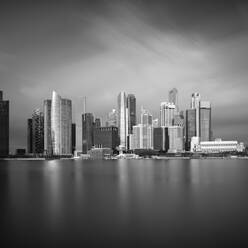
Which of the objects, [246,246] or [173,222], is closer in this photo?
[246,246]

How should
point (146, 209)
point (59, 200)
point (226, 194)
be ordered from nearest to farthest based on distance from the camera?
1. point (146, 209)
2. point (59, 200)
3. point (226, 194)

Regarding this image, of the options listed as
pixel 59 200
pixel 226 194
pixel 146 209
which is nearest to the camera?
pixel 146 209

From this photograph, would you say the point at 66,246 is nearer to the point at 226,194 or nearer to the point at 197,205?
the point at 197,205

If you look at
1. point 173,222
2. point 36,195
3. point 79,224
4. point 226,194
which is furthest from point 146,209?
point 36,195

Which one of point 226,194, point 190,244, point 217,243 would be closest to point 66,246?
point 190,244

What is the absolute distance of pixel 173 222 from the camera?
41.2m

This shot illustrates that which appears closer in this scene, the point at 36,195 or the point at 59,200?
the point at 59,200

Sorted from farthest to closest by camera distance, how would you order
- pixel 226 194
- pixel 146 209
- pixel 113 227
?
1. pixel 226 194
2. pixel 146 209
3. pixel 113 227

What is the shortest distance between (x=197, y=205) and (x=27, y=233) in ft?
91.9

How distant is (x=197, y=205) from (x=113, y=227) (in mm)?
19004

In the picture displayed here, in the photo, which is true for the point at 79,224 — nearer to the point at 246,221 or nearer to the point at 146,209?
the point at 146,209

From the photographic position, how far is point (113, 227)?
39.2 metres

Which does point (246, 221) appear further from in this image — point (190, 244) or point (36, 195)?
point (36, 195)

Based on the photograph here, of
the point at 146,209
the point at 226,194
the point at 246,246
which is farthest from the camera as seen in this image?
the point at 226,194
